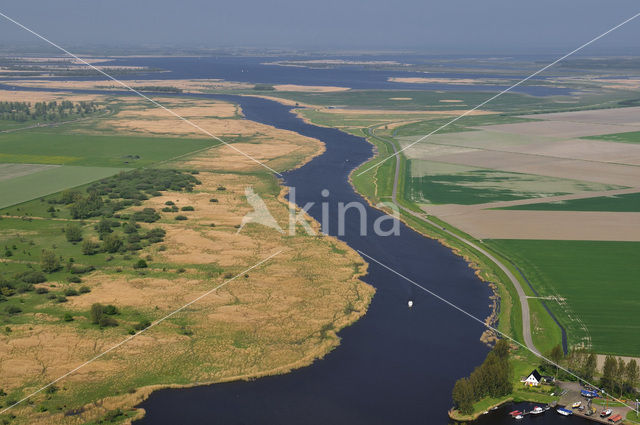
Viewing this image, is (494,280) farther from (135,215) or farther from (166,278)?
(135,215)

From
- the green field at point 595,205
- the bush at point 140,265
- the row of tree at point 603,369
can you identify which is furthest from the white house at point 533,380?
the green field at point 595,205

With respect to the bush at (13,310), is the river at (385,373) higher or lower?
lower

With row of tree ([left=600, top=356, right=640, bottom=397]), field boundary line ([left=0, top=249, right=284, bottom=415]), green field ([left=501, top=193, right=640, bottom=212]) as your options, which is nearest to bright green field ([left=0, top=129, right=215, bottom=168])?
field boundary line ([left=0, top=249, right=284, bottom=415])

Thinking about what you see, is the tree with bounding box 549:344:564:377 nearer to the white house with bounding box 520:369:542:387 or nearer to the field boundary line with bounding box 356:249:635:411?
the field boundary line with bounding box 356:249:635:411

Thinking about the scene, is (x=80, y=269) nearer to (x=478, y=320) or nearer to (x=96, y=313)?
(x=96, y=313)

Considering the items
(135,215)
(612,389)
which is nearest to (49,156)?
(135,215)

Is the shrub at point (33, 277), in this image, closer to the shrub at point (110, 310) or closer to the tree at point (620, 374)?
the shrub at point (110, 310)
